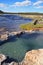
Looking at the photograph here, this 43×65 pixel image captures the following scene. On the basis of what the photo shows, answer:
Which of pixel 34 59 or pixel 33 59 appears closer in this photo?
pixel 34 59

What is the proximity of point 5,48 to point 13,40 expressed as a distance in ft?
17.9

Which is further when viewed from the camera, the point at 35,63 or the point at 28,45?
the point at 28,45

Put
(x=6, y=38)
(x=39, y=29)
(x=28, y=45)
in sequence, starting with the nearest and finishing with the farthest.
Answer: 1. (x=28, y=45)
2. (x=6, y=38)
3. (x=39, y=29)

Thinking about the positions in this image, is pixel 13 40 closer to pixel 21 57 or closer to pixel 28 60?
pixel 21 57

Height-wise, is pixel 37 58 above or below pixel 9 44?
above

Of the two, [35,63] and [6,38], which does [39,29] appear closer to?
[6,38]

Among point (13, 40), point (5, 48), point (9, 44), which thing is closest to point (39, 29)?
point (13, 40)

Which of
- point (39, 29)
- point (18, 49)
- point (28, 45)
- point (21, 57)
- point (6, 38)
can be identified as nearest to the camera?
point (21, 57)

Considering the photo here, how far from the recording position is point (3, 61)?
1830 centimetres

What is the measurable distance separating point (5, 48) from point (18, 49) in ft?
7.34

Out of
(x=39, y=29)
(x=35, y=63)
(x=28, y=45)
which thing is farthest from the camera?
(x=39, y=29)

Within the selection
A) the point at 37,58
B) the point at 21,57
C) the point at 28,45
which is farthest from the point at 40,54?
the point at 28,45

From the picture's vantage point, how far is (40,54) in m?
18.2

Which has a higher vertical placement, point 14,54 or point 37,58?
point 37,58
